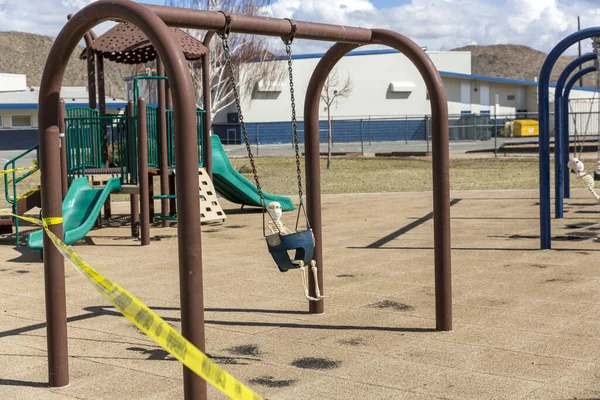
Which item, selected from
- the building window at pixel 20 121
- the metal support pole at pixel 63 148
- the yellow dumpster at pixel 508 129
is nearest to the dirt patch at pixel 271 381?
the metal support pole at pixel 63 148

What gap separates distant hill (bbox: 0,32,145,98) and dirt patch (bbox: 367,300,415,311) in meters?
120

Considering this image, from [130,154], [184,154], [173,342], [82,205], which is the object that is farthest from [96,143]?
[173,342]

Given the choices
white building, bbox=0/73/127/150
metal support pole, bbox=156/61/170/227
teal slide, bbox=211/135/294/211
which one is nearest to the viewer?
metal support pole, bbox=156/61/170/227

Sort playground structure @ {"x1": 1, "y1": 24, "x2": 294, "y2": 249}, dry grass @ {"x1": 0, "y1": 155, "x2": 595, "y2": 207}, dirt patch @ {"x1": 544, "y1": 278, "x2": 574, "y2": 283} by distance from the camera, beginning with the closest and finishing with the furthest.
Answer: dirt patch @ {"x1": 544, "y1": 278, "x2": 574, "y2": 283}, playground structure @ {"x1": 1, "y1": 24, "x2": 294, "y2": 249}, dry grass @ {"x1": 0, "y1": 155, "x2": 595, "y2": 207}

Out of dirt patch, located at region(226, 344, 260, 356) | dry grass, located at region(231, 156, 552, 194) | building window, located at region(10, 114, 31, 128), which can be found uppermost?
building window, located at region(10, 114, 31, 128)

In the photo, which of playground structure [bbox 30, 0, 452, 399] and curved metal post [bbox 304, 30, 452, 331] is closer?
playground structure [bbox 30, 0, 452, 399]

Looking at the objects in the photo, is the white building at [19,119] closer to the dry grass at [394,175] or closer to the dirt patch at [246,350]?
the dry grass at [394,175]

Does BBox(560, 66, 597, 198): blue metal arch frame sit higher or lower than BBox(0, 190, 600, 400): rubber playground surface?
higher

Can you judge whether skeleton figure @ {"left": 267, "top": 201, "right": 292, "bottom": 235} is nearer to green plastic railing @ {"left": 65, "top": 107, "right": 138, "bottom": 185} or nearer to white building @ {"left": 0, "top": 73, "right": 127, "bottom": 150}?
green plastic railing @ {"left": 65, "top": 107, "right": 138, "bottom": 185}

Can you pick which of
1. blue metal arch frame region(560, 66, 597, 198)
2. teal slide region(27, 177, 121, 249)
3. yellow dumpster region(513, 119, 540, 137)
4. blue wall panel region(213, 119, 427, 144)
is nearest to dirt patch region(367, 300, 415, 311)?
teal slide region(27, 177, 121, 249)

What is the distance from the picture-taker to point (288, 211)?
14.7 metres

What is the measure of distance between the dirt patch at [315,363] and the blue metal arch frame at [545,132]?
16.0 feet

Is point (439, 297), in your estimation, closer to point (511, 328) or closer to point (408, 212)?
point (511, 328)

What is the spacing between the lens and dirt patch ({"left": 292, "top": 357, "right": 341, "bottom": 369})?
17.1 ft
